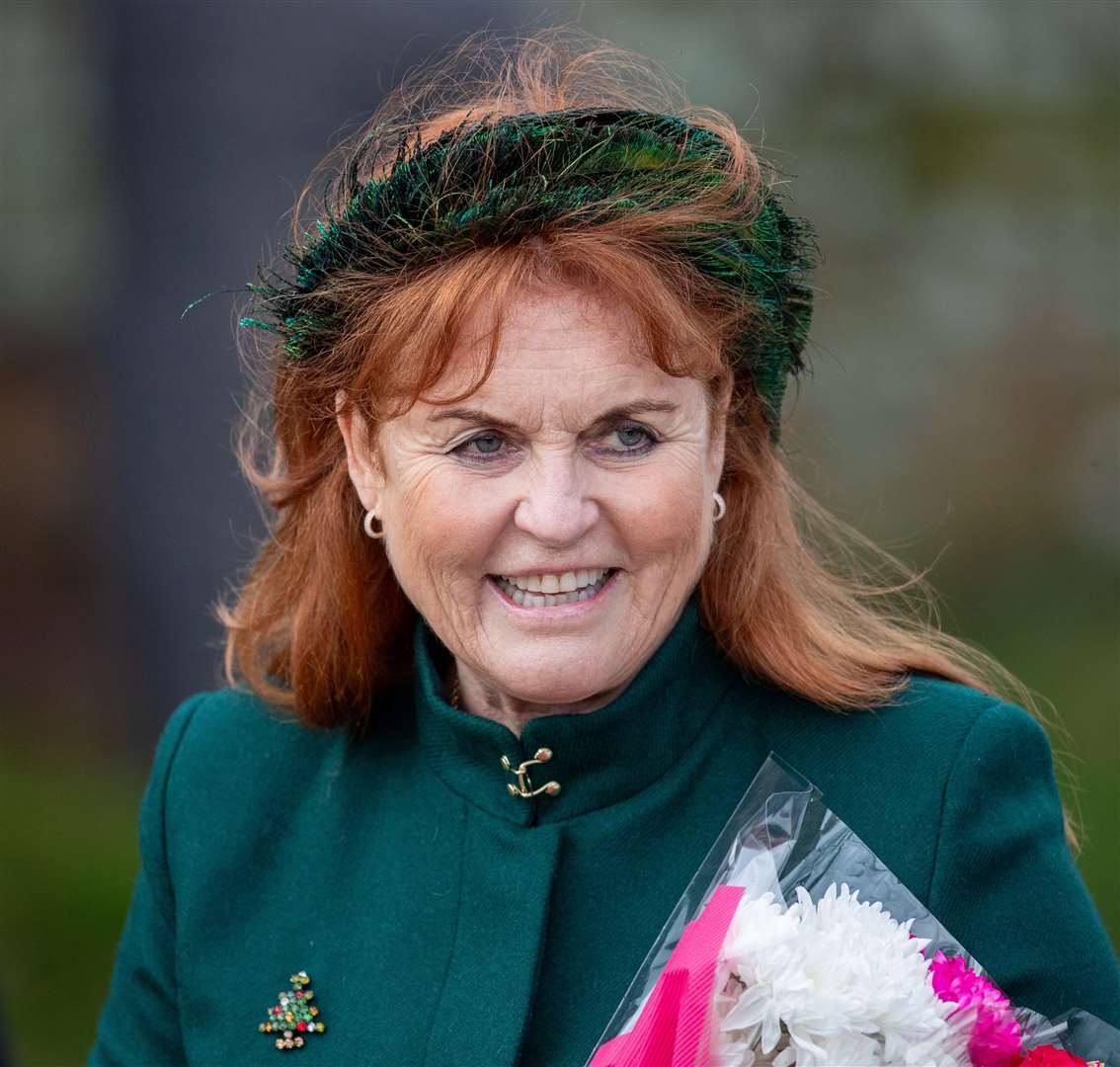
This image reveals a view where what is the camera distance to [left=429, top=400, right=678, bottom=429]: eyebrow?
2.54 metres

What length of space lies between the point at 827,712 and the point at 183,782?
1.24 metres

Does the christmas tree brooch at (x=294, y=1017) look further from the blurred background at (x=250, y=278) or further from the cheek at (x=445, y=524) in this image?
the blurred background at (x=250, y=278)

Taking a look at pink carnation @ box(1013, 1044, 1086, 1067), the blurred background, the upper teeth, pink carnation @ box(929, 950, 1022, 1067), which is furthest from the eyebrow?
the blurred background

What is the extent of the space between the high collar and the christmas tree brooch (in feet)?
1.38

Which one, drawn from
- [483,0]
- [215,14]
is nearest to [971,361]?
[483,0]

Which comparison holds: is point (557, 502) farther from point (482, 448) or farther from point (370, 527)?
point (370, 527)

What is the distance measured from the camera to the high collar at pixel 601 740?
2.69 metres

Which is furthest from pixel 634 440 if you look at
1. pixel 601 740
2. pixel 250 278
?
pixel 250 278

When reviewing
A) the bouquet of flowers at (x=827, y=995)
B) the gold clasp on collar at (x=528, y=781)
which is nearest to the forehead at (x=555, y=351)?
the gold clasp on collar at (x=528, y=781)

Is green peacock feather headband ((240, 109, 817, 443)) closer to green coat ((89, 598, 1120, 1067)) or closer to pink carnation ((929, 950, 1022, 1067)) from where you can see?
green coat ((89, 598, 1120, 1067))

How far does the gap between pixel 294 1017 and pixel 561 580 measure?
2.84ft

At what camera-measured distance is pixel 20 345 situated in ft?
26.3

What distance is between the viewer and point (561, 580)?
8.57 ft

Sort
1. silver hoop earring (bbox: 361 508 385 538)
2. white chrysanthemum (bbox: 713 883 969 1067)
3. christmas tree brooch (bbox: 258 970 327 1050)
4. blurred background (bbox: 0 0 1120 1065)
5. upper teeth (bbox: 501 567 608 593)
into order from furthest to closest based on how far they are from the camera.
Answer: blurred background (bbox: 0 0 1120 1065), silver hoop earring (bbox: 361 508 385 538), christmas tree brooch (bbox: 258 970 327 1050), upper teeth (bbox: 501 567 608 593), white chrysanthemum (bbox: 713 883 969 1067)
